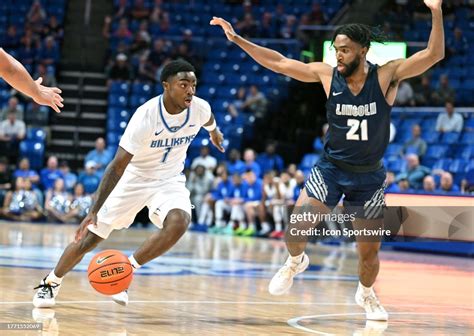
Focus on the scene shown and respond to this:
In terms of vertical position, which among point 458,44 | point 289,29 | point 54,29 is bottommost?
point 54,29

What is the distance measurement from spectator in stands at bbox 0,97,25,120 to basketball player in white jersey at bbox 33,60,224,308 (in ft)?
48.5

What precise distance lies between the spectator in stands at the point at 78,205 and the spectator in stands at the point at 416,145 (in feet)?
22.6

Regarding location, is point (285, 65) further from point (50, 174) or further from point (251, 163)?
point (50, 174)

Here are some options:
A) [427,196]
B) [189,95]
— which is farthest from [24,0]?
[189,95]

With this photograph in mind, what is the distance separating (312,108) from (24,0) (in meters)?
9.04

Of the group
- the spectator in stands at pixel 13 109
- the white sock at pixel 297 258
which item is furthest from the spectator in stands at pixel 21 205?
the white sock at pixel 297 258

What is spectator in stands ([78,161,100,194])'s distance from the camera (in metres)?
21.4

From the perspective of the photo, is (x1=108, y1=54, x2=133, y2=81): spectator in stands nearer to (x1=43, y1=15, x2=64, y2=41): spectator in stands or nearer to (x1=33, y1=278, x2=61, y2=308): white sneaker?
(x1=43, y1=15, x2=64, y2=41): spectator in stands

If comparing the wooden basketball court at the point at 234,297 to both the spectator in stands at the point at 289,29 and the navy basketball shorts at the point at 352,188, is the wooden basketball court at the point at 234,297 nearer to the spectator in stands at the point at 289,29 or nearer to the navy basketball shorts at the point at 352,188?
the navy basketball shorts at the point at 352,188

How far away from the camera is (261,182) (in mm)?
20562

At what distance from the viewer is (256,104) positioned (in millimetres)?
23000

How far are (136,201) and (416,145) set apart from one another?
479 inches

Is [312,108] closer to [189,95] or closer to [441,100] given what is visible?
[441,100]

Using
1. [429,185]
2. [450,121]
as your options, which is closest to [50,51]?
[450,121]
